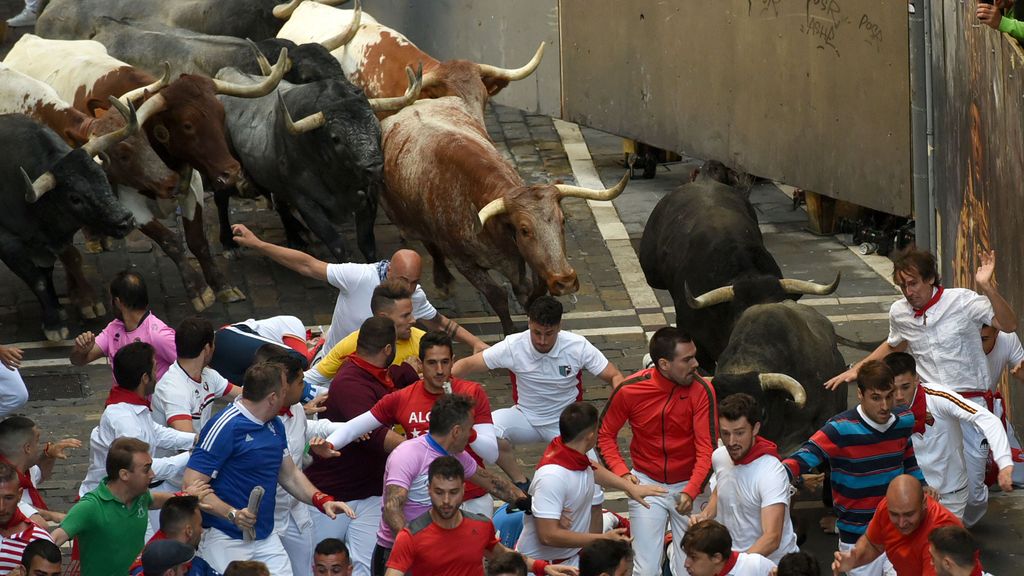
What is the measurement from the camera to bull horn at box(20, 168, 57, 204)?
562 inches

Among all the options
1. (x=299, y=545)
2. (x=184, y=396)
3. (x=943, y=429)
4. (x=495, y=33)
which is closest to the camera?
(x=299, y=545)

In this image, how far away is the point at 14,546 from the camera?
8414 mm

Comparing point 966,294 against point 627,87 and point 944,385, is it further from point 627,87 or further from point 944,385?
point 627,87

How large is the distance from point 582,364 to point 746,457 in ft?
6.24

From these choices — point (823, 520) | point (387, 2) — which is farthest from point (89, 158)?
point (387, 2)

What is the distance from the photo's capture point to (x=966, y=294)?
1055cm

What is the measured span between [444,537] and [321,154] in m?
7.80

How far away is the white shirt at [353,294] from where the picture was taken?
11.5 meters

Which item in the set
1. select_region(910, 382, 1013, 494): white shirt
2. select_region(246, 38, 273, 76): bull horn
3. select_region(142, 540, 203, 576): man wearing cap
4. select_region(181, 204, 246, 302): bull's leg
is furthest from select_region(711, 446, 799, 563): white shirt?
select_region(246, 38, 273, 76): bull horn

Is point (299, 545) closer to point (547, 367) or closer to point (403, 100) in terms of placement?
point (547, 367)

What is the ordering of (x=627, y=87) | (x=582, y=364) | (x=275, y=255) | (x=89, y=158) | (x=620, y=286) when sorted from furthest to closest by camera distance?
(x=627, y=87)
(x=620, y=286)
(x=89, y=158)
(x=275, y=255)
(x=582, y=364)

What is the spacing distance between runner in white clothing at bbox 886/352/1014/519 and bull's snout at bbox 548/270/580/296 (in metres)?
3.82

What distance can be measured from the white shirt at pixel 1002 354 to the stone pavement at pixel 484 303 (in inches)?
42.5

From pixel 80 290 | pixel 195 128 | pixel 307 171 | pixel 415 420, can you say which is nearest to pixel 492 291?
pixel 307 171
